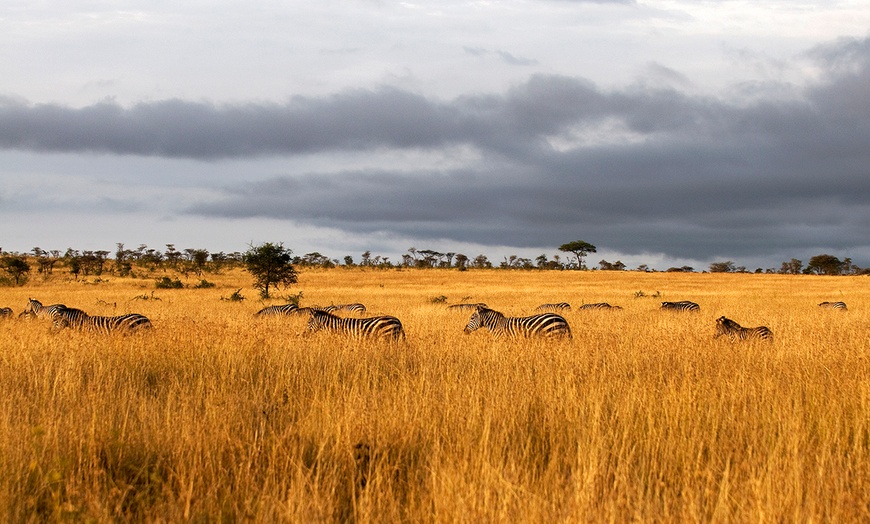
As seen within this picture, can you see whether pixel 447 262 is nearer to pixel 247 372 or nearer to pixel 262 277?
pixel 262 277

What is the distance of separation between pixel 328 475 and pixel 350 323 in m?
10.7

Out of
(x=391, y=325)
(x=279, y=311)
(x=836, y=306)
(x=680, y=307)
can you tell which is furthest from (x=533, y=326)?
(x=836, y=306)

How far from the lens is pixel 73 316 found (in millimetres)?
18969

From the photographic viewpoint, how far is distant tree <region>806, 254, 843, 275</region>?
330 ft

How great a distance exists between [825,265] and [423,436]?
114 m

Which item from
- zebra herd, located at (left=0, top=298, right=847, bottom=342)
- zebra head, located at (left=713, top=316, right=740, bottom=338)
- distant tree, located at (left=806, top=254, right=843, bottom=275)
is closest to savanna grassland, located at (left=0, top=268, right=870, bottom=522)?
zebra herd, located at (left=0, top=298, right=847, bottom=342)

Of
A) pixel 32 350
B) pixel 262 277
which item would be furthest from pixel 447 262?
pixel 32 350

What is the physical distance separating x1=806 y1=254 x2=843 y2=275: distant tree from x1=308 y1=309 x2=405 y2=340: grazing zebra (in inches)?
4094

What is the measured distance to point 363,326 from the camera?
14820 mm

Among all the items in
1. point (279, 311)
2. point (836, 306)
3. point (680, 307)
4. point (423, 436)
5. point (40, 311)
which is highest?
point (836, 306)

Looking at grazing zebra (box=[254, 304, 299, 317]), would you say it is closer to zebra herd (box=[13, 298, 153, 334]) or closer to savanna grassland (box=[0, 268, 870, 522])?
zebra herd (box=[13, 298, 153, 334])

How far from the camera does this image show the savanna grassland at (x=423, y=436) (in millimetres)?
4688

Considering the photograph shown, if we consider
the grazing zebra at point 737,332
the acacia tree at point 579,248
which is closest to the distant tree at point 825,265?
the acacia tree at point 579,248

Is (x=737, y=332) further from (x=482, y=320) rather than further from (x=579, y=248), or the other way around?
(x=579, y=248)
